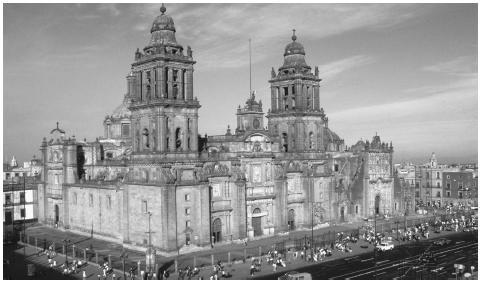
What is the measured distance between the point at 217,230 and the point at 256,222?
7572mm

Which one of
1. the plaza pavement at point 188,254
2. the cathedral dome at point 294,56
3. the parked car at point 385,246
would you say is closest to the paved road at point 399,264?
the parked car at point 385,246

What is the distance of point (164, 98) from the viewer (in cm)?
7094

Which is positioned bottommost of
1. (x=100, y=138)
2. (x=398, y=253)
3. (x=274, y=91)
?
(x=398, y=253)

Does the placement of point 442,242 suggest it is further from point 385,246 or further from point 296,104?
point 296,104

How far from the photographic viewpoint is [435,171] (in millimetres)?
129000

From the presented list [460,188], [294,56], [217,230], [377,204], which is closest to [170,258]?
[217,230]

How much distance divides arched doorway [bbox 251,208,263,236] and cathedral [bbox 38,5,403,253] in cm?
14

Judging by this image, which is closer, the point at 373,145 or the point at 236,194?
the point at 236,194

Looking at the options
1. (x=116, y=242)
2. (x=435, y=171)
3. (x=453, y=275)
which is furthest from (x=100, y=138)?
(x=435, y=171)

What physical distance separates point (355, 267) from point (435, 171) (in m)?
73.0

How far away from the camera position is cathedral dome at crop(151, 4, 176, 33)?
7250cm

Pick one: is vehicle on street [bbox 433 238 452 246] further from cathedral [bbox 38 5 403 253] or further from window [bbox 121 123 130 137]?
window [bbox 121 123 130 137]

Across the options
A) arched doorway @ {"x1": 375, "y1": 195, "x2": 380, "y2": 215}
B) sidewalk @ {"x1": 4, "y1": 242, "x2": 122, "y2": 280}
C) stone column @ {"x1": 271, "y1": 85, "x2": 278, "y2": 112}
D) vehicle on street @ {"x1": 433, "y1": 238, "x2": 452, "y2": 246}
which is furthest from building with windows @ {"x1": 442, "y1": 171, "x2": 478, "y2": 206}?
sidewalk @ {"x1": 4, "y1": 242, "x2": 122, "y2": 280}

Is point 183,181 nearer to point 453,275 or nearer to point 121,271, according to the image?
point 121,271
